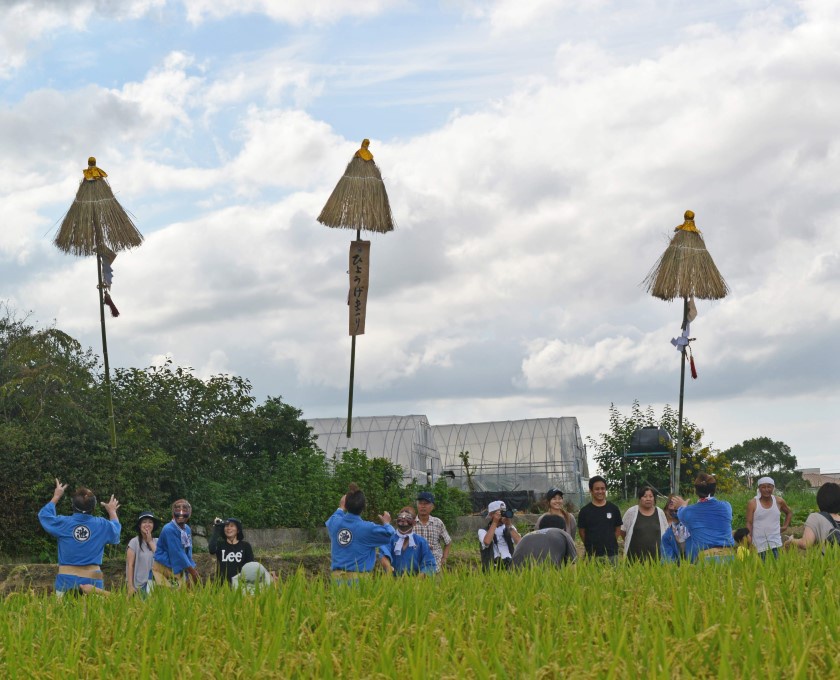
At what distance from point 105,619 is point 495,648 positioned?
2.88 meters

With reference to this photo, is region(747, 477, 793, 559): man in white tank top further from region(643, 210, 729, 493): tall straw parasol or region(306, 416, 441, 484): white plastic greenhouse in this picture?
region(306, 416, 441, 484): white plastic greenhouse

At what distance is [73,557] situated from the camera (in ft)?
37.0

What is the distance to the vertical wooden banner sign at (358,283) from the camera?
1819 cm

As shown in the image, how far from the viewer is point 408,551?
11195 mm

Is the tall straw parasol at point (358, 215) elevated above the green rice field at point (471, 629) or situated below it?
above

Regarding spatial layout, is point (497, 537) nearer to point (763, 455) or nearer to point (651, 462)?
point (651, 462)

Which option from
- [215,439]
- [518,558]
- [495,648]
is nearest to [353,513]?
[518,558]

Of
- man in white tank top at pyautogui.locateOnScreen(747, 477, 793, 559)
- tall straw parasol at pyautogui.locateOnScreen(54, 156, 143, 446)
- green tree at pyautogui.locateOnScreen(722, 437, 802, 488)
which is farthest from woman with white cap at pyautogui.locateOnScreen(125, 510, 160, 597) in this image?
green tree at pyautogui.locateOnScreen(722, 437, 802, 488)

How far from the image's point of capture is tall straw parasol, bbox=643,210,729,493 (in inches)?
840

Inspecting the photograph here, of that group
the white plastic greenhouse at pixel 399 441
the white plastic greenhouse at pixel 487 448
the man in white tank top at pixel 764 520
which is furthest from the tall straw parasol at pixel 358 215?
the white plastic greenhouse at pixel 399 441

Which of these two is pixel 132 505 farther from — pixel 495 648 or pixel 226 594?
pixel 495 648

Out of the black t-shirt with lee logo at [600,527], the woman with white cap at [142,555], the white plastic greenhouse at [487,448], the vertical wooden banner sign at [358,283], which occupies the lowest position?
the woman with white cap at [142,555]

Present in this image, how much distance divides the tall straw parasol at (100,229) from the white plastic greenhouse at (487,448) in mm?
16924

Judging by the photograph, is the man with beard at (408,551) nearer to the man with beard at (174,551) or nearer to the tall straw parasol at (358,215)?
the man with beard at (174,551)
